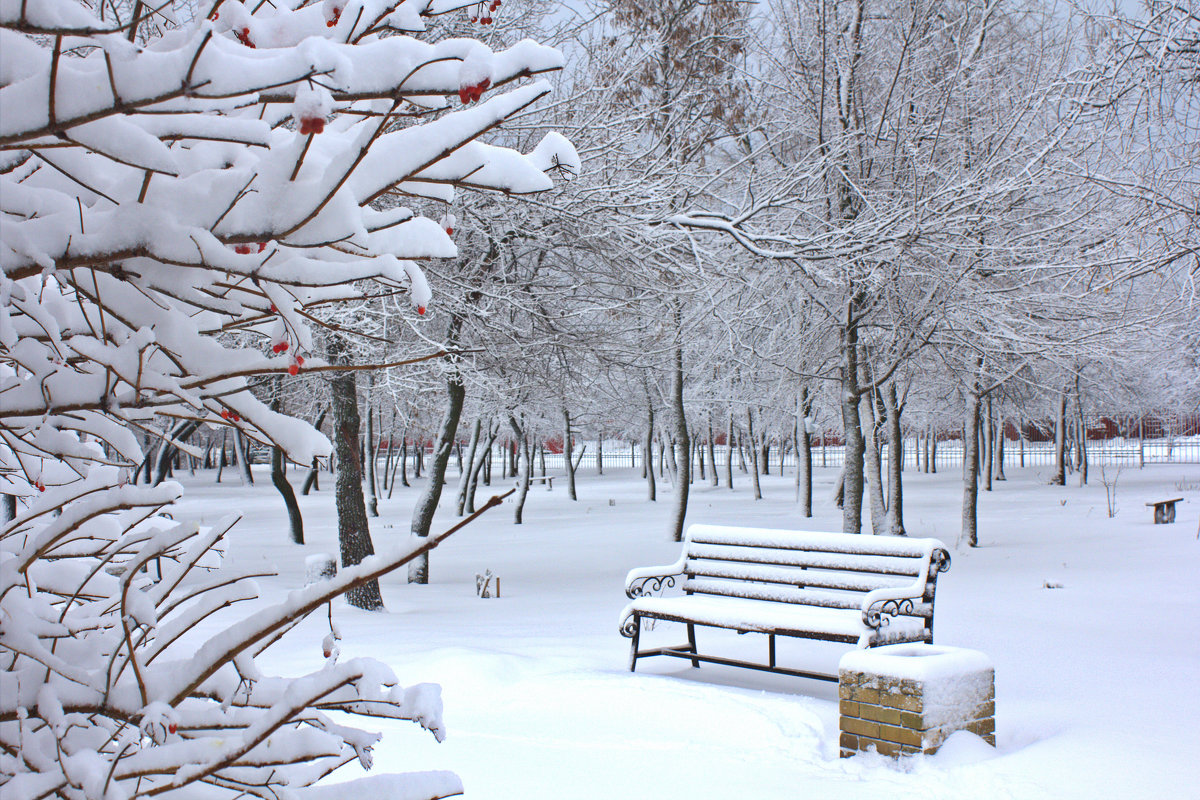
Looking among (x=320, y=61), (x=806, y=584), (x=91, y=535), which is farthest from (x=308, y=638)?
(x=320, y=61)

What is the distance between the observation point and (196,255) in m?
0.98

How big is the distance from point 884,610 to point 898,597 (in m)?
0.12

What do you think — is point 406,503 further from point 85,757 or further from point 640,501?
point 85,757

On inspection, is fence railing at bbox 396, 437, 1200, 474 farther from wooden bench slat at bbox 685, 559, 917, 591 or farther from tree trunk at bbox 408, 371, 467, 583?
wooden bench slat at bbox 685, 559, 917, 591

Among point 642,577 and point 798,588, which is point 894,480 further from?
point 642,577

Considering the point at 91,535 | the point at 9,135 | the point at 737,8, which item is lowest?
the point at 91,535

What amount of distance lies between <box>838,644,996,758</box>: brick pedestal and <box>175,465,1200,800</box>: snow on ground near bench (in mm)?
110

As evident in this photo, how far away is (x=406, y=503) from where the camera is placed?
3103 centimetres

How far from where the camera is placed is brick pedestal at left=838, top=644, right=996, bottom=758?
404cm

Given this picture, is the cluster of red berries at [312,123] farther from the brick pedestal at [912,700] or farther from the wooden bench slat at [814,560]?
the wooden bench slat at [814,560]

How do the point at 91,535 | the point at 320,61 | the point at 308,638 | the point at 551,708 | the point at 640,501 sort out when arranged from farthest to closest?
the point at 640,501
the point at 308,638
the point at 551,708
the point at 91,535
the point at 320,61

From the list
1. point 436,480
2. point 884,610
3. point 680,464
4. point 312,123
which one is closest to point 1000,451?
point 680,464

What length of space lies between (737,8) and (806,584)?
27.7ft

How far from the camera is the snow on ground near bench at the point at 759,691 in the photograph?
3848 mm
